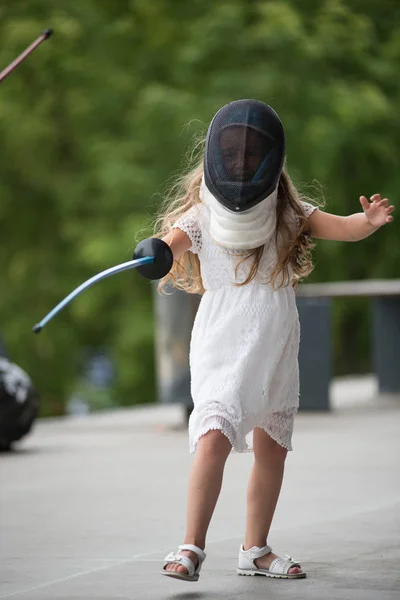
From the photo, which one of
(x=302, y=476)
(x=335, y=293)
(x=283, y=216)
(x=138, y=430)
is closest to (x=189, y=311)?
(x=138, y=430)

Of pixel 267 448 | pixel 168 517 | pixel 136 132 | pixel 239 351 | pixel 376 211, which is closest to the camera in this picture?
pixel 239 351

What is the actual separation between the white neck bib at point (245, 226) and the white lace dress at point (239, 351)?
60mm

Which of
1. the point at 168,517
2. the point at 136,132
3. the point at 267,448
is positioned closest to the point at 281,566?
the point at 267,448

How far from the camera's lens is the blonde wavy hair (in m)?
5.17

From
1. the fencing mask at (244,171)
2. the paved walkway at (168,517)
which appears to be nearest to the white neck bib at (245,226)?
the fencing mask at (244,171)

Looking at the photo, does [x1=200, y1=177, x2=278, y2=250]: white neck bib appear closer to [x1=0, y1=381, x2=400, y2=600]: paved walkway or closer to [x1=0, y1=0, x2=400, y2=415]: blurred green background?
[x1=0, y1=381, x2=400, y2=600]: paved walkway

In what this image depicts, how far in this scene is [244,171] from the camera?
512 centimetres

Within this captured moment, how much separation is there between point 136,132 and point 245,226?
17.1 m

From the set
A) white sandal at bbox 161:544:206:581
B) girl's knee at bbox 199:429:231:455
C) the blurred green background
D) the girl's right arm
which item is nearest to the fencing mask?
the girl's right arm

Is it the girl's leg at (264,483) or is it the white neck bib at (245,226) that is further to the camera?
the girl's leg at (264,483)

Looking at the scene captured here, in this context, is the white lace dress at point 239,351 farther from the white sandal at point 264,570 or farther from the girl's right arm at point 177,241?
the white sandal at point 264,570

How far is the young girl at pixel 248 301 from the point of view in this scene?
501cm

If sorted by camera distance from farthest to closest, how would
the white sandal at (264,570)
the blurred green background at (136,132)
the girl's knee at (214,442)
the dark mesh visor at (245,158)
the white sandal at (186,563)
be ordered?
the blurred green background at (136,132) < the white sandal at (264,570) < the dark mesh visor at (245,158) < the girl's knee at (214,442) < the white sandal at (186,563)

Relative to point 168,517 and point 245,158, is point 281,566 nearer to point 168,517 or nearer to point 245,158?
point 245,158
